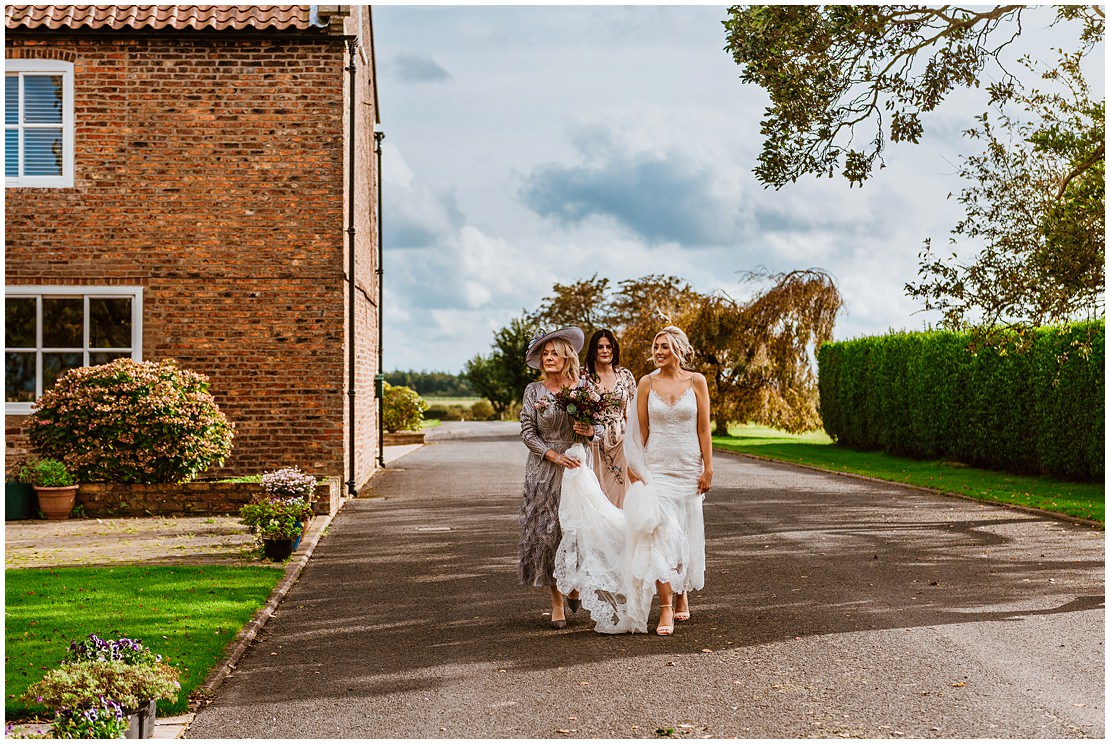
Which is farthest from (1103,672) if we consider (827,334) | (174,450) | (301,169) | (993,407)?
(827,334)

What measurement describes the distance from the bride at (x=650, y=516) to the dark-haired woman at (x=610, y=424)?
0.31m

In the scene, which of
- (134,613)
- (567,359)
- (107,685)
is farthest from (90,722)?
(567,359)

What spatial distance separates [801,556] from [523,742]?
5972mm

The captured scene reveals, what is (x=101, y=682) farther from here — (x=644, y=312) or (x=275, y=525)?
(x=644, y=312)

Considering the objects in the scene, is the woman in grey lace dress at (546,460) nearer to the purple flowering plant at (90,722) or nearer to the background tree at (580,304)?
the purple flowering plant at (90,722)

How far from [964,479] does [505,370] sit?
125ft

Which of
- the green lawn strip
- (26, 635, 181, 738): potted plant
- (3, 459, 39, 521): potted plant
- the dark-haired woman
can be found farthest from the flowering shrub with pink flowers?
(26, 635, 181, 738): potted plant

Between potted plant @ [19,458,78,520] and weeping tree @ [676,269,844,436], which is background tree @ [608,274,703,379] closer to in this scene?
weeping tree @ [676,269,844,436]

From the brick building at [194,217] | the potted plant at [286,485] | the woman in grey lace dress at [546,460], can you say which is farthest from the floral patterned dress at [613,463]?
the brick building at [194,217]

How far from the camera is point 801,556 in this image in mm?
10250

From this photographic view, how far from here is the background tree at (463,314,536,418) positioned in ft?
178

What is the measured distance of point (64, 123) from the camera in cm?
1568

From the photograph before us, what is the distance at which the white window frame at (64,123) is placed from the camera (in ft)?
51.1

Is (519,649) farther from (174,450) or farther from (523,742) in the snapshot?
Answer: (174,450)
